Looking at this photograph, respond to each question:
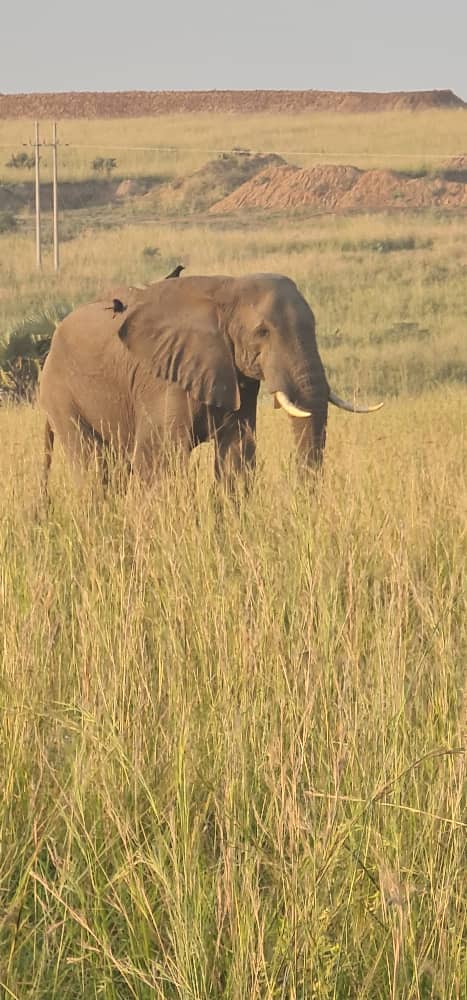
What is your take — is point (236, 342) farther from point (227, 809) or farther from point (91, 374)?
point (227, 809)

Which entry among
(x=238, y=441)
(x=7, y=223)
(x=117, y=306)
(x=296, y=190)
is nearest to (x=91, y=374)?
(x=117, y=306)

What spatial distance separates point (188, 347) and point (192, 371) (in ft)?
0.45

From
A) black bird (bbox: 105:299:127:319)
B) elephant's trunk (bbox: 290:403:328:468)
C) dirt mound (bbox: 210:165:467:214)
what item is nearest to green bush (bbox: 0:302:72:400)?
black bird (bbox: 105:299:127:319)

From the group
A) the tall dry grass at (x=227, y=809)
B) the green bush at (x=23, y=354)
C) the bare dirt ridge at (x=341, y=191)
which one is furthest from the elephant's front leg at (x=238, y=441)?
the bare dirt ridge at (x=341, y=191)

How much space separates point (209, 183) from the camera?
2115 inches

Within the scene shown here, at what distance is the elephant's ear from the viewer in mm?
7480

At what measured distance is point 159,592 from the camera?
4.67 metres

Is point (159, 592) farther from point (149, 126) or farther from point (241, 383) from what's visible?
point (149, 126)

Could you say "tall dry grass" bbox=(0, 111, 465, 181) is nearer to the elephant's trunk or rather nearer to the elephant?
the elephant

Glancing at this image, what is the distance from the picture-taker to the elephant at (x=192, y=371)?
23.9 ft

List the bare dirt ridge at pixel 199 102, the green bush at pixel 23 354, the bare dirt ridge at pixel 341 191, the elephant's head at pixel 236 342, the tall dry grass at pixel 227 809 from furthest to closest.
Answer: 1. the bare dirt ridge at pixel 199 102
2. the bare dirt ridge at pixel 341 191
3. the green bush at pixel 23 354
4. the elephant's head at pixel 236 342
5. the tall dry grass at pixel 227 809

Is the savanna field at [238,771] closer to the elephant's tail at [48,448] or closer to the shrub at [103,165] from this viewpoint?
the elephant's tail at [48,448]

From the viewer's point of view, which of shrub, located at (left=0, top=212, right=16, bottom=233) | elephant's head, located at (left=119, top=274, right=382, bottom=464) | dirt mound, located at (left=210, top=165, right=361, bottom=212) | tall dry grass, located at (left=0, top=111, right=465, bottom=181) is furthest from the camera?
tall dry grass, located at (left=0, top=111, right=465, bottom=181)

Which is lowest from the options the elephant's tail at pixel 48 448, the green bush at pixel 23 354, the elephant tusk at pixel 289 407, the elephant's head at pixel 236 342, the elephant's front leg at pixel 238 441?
the green bush at pixel 23 354
